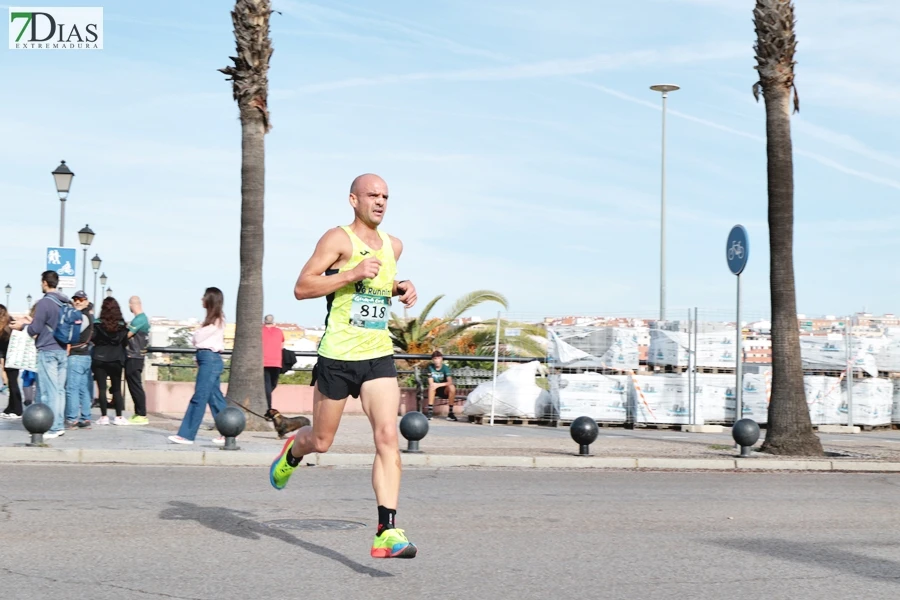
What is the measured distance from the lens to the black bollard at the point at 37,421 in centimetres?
1320

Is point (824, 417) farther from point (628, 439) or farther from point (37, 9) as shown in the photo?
point (37, 9)

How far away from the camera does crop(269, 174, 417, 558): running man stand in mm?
6609

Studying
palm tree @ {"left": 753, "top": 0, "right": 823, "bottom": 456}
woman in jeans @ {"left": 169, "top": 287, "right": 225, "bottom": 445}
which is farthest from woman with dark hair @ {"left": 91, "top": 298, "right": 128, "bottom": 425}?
palm tree @ {"left": 753, "top": 0, "right": 823, "bottom": 456}

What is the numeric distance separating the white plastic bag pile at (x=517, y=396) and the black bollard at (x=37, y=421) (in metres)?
9.94

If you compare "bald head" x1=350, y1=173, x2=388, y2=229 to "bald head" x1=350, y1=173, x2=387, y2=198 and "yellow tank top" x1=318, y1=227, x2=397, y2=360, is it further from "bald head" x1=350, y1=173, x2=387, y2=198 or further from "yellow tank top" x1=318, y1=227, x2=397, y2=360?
"yellow tank top" x1=318, y1=227, x2=397, y2=360

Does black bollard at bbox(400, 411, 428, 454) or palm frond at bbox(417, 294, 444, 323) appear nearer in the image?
black bollard at bbox(400, 411, 428, 454)

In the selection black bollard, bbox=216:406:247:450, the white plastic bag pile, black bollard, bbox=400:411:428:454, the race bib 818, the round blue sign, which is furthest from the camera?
the white plastic bag pile

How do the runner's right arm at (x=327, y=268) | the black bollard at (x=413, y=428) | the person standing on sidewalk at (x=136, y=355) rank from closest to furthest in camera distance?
the runner's right arm at (x=327, y=268), the black bollard at (x=413, y=428), the person standing on sidewalk at (x=136, y=355)

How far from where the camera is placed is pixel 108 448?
13312mm

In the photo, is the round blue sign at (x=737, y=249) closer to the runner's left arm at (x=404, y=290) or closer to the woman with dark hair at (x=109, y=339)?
the woman with dark hair at (x=109, y=339)

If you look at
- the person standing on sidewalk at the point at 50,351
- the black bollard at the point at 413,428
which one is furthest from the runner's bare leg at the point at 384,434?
the person standing on sidewalk at the point at 50,351

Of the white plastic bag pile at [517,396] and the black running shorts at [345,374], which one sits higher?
the black running shorts at [345,374]

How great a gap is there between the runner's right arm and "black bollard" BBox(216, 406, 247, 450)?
723cm

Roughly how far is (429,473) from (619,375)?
958cm
